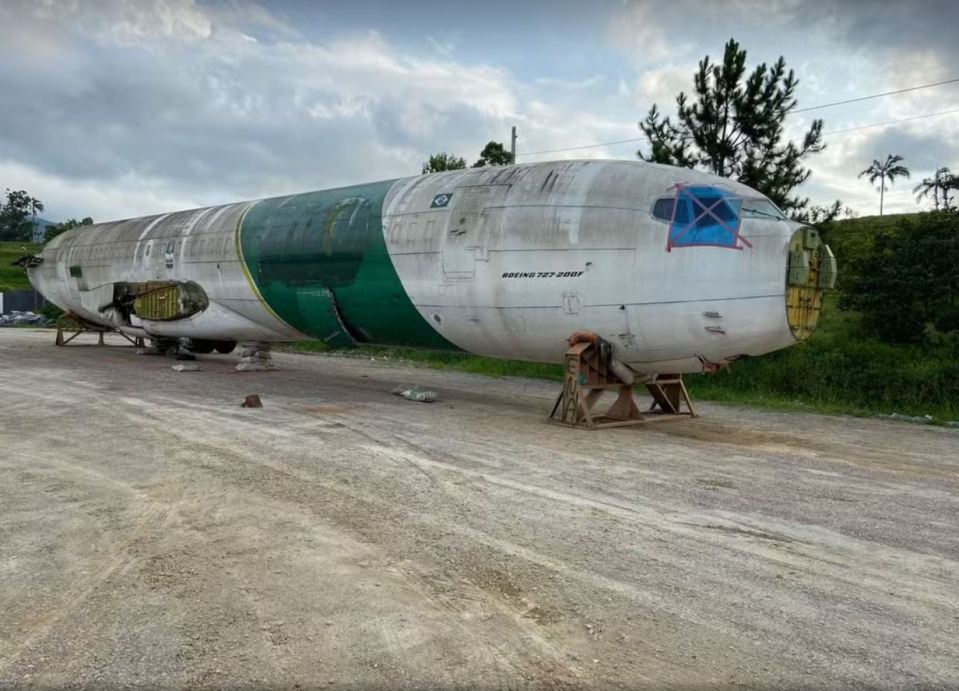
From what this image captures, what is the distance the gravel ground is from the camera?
365 cm

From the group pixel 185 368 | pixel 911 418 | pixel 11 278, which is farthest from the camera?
pixel 11 278

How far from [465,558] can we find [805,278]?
6.95m

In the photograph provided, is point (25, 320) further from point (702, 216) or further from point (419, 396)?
point (702, 216)

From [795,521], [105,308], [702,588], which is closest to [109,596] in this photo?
[702,588]

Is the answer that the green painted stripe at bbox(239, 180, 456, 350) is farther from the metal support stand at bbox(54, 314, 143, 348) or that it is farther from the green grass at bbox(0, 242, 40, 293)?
the green grass at bbox(0, 242, 40, 293)

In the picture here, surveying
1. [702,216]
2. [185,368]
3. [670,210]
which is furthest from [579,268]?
[185,368]

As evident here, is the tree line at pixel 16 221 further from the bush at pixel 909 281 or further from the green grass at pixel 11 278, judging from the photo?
the bush at pixel 909 281

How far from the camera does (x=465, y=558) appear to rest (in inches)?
201

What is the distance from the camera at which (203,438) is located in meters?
9.17

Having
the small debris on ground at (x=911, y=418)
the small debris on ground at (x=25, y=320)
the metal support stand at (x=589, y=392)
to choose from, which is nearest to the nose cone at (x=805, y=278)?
the metal support stand at (x=589, y=392)

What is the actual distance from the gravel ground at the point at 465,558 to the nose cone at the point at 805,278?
185 centimetres

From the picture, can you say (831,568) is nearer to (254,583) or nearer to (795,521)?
(795,521)

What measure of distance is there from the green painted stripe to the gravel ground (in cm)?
337

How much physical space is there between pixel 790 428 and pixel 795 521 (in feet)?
19.8
